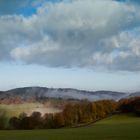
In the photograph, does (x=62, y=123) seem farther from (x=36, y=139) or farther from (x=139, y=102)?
(x=36, y=139)

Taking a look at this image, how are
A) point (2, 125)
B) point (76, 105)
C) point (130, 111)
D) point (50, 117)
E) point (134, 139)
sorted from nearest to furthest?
point (134, 139), point (130, 111), point (2, 125), point (50, 117), point (76, 105)

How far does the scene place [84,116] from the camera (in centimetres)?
16488

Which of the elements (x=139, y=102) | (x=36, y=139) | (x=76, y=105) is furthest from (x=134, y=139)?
(x=76, y=105)

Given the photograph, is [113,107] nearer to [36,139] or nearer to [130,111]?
[130,111]

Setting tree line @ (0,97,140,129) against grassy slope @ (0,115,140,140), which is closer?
grassy slope @ (0,115,140,140)

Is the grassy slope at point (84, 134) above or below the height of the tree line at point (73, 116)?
→ below

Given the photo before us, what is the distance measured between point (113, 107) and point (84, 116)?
13067 mm

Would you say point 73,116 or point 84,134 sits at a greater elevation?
point 73,116

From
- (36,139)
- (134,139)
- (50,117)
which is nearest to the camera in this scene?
(134,139)

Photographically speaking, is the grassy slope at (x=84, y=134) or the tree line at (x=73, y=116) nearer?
the grassy slope at (x=84, y=134)

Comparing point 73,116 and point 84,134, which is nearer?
point 84,134

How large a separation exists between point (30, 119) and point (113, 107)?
36.0 meters

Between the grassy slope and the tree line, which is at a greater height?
the tree line

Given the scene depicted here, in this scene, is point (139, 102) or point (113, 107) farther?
point (113, 107)
